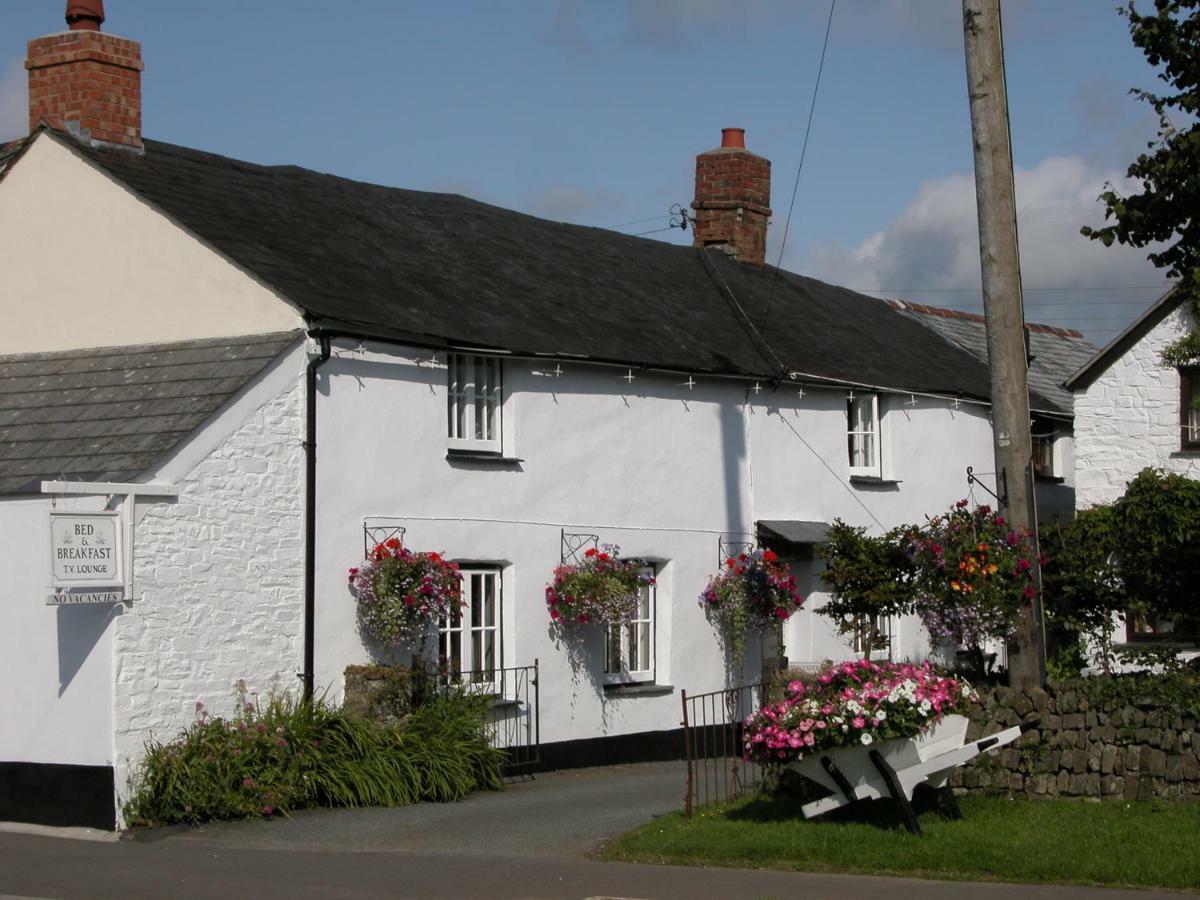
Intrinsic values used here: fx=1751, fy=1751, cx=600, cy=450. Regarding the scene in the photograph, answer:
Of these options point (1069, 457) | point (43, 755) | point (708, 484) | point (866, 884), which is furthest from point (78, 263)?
point (1069, 457)

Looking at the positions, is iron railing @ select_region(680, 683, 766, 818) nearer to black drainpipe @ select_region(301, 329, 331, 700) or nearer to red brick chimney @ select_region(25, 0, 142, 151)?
black drainpipe @ select_region(301, 329, 331, 700)

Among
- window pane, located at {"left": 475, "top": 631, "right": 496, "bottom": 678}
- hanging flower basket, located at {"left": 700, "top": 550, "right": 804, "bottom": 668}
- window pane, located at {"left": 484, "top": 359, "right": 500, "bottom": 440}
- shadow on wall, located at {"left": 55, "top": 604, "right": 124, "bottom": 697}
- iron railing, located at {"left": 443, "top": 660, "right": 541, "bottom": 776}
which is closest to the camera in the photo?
shadow on wall, located at {"left": 55, "top": 604, "right": 124, "bottom": 697}

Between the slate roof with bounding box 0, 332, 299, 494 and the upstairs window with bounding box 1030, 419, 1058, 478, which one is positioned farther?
the upstairs window with bounding box 1030, 419, 1058, 478

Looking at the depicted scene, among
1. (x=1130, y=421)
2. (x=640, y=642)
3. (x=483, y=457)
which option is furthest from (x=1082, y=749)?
(x=1130, y=421)

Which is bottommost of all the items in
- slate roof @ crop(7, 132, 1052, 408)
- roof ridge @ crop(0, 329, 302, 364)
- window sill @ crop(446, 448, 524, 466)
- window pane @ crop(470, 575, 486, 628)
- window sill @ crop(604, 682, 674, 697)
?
window sill @ crop(604, 682, 674, 697)

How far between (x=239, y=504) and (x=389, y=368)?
2.40 meters

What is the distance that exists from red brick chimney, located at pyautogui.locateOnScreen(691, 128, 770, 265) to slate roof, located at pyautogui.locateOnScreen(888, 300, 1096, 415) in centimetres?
354

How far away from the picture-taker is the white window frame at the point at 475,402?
1861 centimetres

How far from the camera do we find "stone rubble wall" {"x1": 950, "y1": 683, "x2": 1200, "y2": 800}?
12.8m

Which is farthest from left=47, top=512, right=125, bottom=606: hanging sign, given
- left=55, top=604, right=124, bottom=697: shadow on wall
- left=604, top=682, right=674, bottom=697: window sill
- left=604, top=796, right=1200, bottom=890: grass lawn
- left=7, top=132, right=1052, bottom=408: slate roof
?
left=604, top=682, right=674, bottom=697: window sill

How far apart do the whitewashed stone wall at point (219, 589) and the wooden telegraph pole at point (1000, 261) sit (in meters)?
6.59

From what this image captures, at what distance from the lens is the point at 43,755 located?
50.2 feet

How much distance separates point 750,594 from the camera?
69.2ft

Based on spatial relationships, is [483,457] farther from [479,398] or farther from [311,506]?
[311,506]
